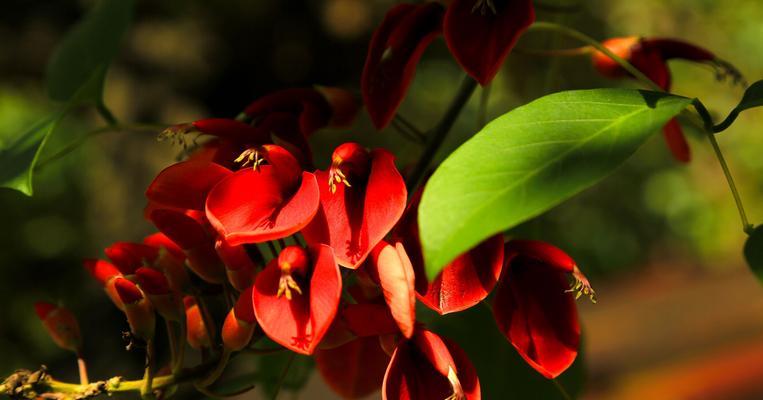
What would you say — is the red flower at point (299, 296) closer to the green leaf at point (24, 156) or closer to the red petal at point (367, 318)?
the red petal at point (367, 318)

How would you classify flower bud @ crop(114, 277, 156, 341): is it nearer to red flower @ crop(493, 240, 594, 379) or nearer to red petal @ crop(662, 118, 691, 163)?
red flower @ crop(493, 240, 594, 379)

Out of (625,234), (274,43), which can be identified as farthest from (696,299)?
(274,43)

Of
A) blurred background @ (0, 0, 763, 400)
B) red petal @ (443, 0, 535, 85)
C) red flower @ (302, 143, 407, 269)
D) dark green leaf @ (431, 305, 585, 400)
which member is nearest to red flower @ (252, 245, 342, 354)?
red flower @ (302, 143, 407, 269)

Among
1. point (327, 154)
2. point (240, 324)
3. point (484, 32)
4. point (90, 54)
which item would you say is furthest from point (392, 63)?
point (327, 154)

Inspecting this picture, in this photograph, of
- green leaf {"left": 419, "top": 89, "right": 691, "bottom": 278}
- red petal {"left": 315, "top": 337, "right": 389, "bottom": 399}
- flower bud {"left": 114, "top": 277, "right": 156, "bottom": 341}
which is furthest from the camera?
red petal {"left": 315, "top": 337, "right": 389, "bottom": 399}

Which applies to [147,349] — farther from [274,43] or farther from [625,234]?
[625,234]

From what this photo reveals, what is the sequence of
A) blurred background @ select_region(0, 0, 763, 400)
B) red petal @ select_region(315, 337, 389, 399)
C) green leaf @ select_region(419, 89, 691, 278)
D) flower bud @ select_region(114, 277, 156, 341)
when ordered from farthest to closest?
blurred background @ select_region(0, 0, 763, 400)
red petal @ select_region(315, 337, 389, 399)
flower bud @ select_region(114, 277, 156, 341)
green leaf @ select_region(419, 89, 691, 278)

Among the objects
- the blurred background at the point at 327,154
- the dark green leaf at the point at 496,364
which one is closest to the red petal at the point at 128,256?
the dark green leaf at the point at 496,364
